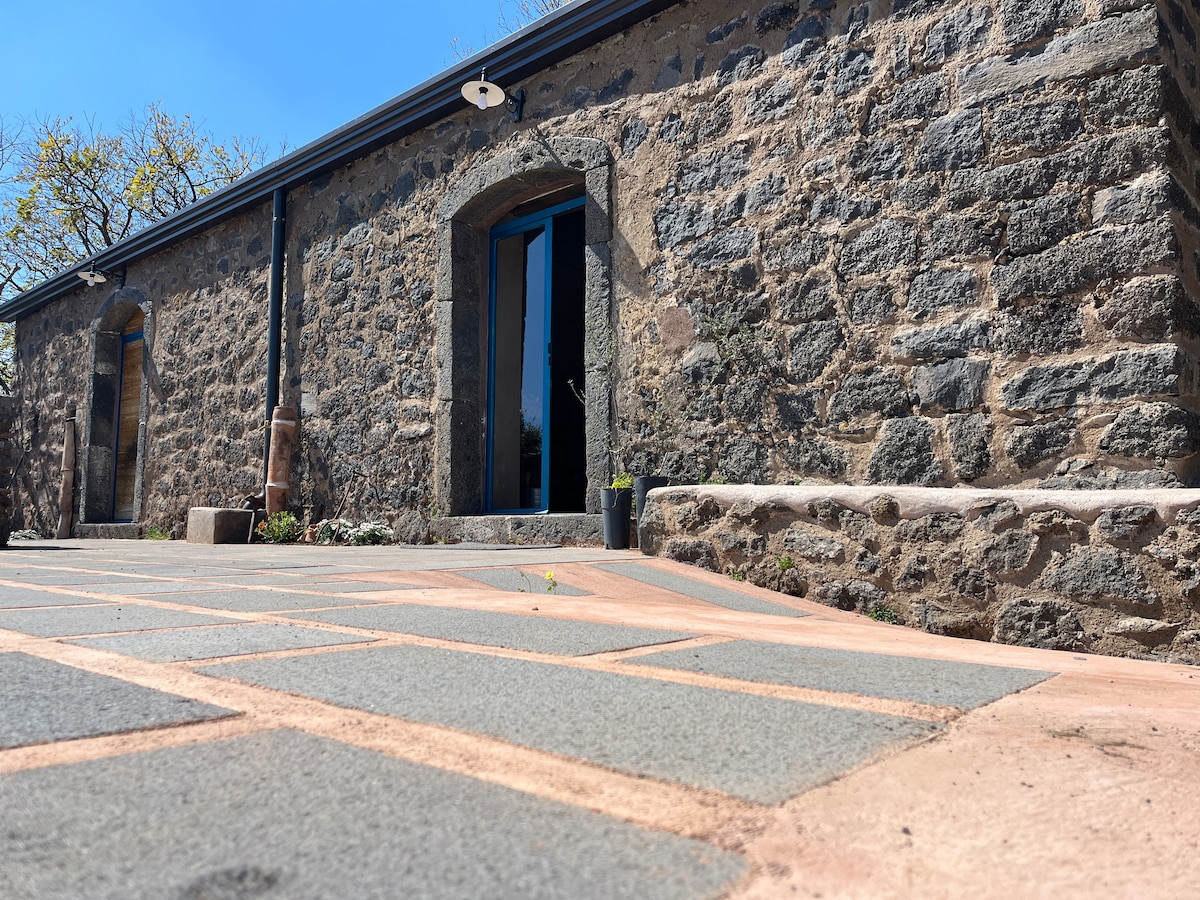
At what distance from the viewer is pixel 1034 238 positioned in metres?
3.48

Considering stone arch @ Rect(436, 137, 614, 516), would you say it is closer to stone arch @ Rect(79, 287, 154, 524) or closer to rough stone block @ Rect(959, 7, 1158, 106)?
rough stone block @ Rect(959, 7, 1158, 106)

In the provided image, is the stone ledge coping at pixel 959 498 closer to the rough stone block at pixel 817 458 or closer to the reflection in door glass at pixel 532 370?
the rough stone block at pixel 817 458

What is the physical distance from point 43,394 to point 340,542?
701cm

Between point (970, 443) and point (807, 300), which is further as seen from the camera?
point (807, 300)

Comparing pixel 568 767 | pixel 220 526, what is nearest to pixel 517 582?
pixel 568 767

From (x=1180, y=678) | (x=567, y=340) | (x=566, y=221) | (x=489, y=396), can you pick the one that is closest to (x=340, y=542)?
(x=489, y=396)

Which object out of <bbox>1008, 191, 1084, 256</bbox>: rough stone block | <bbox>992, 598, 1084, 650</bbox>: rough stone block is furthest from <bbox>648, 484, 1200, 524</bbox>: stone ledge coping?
<bbox>1008, 191, 1084, 256</bbox>: rough stone block

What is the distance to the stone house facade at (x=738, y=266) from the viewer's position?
3.33 m

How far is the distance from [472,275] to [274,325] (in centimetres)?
203

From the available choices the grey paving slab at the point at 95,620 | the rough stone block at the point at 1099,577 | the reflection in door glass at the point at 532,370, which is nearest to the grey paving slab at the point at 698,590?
the rough stone block at the point at 1099,577

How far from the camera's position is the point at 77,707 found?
3.56 ft

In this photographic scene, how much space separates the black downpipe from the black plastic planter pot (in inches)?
141

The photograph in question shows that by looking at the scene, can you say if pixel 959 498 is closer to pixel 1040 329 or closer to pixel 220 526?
pixel 1040 329

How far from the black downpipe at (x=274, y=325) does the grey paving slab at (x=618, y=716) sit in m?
5.96
